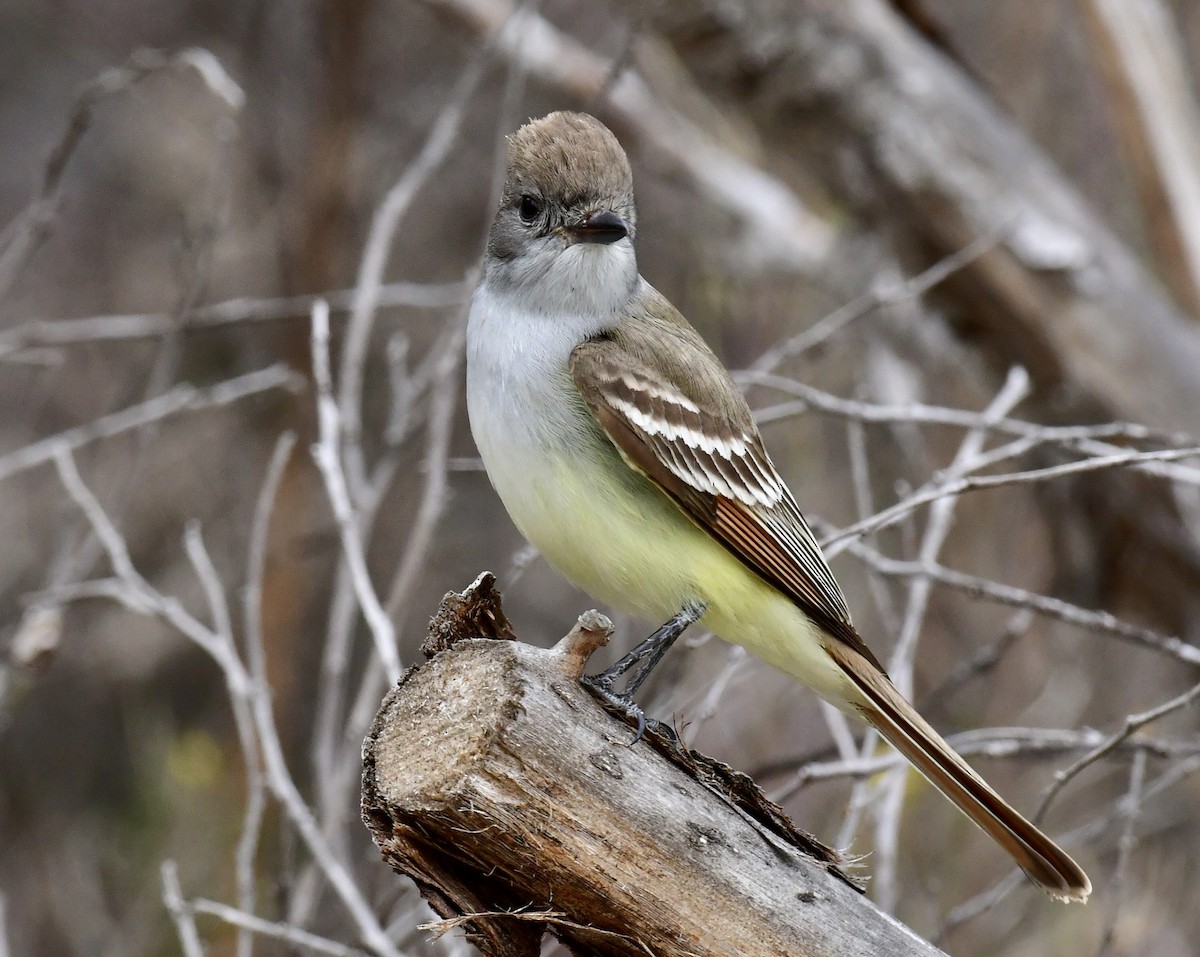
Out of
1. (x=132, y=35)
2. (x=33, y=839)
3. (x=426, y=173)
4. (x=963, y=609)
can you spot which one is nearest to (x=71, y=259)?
(x=132, y=35)

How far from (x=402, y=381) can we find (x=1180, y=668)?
13.6 ft

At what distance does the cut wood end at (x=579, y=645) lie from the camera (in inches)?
103

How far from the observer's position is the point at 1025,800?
6.39 metres

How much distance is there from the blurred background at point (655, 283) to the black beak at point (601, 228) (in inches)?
27.3

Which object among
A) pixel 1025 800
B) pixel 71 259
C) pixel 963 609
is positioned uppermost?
pixel 963 609

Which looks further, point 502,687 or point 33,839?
point 33,839

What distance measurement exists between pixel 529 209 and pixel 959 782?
1741 millimetres

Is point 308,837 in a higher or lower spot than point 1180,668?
lower

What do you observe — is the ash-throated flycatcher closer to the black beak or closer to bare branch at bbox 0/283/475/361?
the black beak

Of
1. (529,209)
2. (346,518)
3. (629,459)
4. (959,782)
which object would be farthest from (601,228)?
(959,782)

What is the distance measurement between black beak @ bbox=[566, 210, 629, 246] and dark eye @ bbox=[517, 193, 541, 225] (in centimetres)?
14

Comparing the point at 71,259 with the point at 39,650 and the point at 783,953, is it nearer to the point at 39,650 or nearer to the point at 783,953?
the point at 39,650

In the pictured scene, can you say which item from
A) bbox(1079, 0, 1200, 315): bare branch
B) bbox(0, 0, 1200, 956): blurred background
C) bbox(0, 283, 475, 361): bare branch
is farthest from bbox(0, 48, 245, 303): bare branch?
bbox(1079, 0, 1200, 315): bare branch

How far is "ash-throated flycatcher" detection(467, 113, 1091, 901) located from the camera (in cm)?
323
